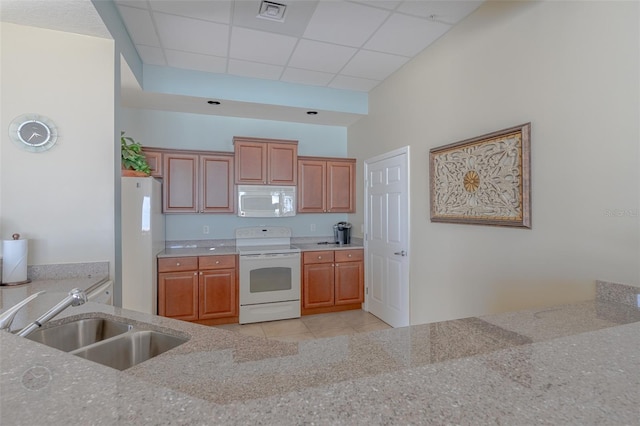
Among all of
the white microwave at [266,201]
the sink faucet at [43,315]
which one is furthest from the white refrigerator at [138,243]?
the sink faucet at [43,315]

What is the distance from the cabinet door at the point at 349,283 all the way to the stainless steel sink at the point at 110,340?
290 centimetres

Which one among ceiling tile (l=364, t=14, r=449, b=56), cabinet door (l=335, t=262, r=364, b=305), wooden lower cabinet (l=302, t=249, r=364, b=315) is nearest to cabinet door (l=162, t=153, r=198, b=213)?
wooden lower cabinet (l=302, t=249, r=364, b=315)


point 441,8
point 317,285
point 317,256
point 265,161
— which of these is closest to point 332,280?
point 317,285

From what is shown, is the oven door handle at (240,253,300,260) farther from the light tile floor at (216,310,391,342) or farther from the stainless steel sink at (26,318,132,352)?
the stainless steel sink at (26,318,132,352)

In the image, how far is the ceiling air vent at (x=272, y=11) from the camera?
7.47ft

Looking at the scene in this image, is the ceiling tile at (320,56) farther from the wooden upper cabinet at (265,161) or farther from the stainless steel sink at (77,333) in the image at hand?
the stainless steel sink at (77,333)

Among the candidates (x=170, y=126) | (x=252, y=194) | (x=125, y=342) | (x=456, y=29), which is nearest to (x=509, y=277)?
(x=456, y=29)

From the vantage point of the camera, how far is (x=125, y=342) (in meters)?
1.18

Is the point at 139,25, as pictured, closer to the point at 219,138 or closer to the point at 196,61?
the point at 196,61

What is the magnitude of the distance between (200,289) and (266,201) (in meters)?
1.32

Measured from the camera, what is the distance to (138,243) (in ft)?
9.61

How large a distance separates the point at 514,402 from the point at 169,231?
4040 millimetres

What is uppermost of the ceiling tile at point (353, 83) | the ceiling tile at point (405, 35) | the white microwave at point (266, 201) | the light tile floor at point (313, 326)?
the ceiling tile at point (353, 83)

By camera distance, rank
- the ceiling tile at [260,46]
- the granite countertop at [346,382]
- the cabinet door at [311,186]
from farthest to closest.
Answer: the cabinet door at [311,186] < the ceiling tile at [260,46] < the granite countertop at [346,382]
